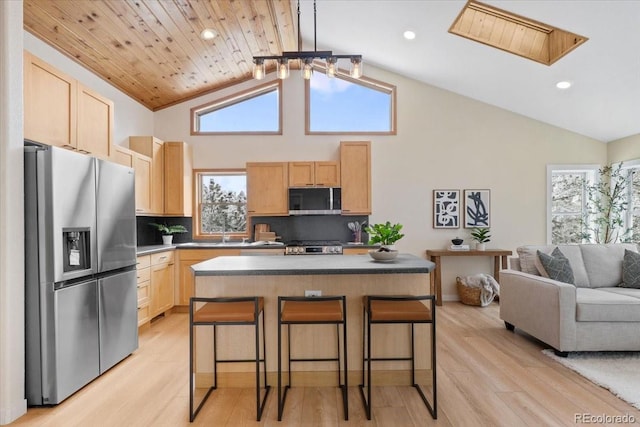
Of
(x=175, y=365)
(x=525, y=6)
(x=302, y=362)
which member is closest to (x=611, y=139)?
(x=525, y=6)

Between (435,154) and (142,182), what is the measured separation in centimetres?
412

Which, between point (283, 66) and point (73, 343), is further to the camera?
point (283, 66)

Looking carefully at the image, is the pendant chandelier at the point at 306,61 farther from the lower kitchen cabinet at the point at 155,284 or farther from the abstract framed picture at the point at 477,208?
the abstract framed picture at the point at 477,208

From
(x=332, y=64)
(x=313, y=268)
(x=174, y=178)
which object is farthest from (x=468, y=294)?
(x=174, y=178)

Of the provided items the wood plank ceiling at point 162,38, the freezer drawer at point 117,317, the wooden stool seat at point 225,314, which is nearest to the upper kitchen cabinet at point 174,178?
the wood plank ceiling at point 162,38

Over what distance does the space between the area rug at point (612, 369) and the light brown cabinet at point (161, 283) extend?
161 inches

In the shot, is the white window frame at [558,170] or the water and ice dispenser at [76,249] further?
the white window frame at [558,170]

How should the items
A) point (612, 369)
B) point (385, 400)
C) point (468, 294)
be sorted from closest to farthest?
point (385, 400), point (612, 369), point (468, 294)

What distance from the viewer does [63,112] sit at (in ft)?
9.69

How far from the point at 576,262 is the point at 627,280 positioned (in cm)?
47

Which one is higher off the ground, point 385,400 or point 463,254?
point 463,254

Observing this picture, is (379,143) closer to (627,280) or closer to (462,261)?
(462,261)

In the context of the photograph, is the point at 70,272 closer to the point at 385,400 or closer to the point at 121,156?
the point at 121,156

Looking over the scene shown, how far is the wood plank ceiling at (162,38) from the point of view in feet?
10.6
